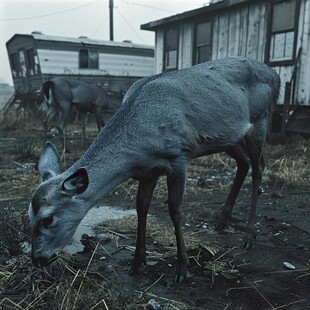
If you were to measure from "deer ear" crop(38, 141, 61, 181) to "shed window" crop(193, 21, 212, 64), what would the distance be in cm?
1181

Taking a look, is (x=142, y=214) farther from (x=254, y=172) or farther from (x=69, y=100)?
(x=69, y=100)

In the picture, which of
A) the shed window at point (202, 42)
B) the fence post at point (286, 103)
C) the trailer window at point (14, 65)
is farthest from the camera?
the trailer window at point (14, 65)

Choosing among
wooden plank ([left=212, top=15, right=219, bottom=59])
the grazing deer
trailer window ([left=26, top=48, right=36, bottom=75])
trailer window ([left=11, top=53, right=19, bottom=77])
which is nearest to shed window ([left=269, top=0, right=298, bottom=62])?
wooden plank ([left=212, top=15, right=219, bottom=59])

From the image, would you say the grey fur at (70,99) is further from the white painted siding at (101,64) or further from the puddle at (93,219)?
the white painted siding at (101,64)

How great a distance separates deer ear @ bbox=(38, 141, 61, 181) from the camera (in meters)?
3.09

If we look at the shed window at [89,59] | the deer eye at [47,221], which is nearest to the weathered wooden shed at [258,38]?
the shed window at [89,59]

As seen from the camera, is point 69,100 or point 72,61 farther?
point 72,61

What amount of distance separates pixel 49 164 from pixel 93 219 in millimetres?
1957

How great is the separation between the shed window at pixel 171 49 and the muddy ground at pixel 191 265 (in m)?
10.6

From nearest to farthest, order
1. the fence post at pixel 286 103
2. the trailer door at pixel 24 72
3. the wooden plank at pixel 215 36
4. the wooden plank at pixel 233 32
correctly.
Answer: the fence post at pixel 286 103 < the wooden plank at pixel 233 32 < the wooden plank at pixel 215 36 < the trailer door at pixel 24 72

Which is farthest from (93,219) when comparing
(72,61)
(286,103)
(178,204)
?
(72,61)

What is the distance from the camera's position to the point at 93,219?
4961 mm

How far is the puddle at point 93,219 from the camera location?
4.05 m

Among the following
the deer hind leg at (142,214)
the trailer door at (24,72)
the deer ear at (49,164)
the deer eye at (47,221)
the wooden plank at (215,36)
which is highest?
the wooden plank at (215,36)
